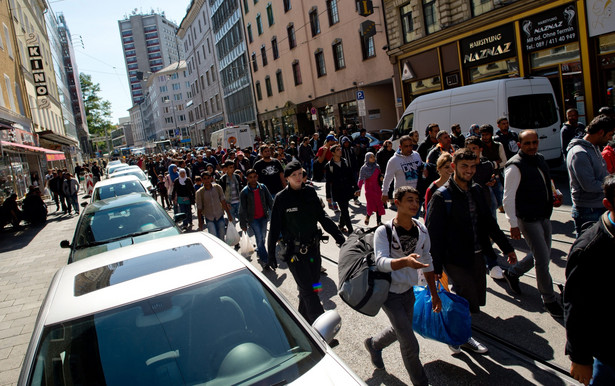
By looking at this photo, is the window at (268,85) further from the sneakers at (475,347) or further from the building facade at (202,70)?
the sneakers at (475,347)

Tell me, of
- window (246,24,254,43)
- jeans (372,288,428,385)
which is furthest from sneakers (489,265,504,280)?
window (246,24,254,43)

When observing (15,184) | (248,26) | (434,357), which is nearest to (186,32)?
(248,26)

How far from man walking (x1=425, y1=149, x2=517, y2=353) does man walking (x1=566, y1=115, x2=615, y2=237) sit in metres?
1.05

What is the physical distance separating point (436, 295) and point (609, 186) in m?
1.72

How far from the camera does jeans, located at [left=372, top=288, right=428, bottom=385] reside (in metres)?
3.53

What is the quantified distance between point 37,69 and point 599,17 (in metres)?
29.0

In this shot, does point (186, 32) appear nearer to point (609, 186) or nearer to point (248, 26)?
Result: point (248, 26)

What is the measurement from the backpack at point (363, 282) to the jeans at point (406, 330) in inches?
5.5

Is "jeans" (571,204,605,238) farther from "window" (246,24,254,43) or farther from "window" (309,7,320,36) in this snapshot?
"window" (246,24,254,43)

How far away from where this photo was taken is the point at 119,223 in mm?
6633

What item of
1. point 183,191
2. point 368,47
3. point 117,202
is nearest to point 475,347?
point 117,202

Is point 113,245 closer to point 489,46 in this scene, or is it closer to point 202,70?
point 489,46

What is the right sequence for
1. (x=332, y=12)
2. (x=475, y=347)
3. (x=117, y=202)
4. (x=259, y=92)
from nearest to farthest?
(x=475, y=347) < (x=117, y=202) < (x=332, y=12) < (x=259, y=92)

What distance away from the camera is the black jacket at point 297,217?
16.0 feet
